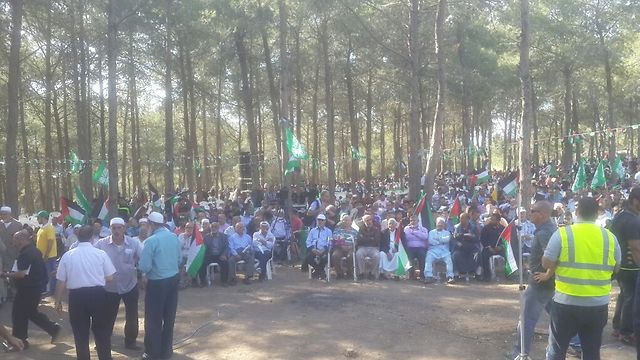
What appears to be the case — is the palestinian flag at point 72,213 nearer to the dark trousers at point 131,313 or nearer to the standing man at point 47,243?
the standing man at point 47,243

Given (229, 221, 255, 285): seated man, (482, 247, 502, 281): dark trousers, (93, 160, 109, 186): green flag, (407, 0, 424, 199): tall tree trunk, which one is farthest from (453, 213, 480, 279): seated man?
(93, 160, 109, 186): green flag

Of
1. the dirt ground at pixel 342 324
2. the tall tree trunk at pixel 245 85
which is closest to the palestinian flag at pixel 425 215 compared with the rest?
the dirt ground at pixel 342 324

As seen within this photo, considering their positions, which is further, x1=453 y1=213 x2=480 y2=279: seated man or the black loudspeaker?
the black loudspeaker

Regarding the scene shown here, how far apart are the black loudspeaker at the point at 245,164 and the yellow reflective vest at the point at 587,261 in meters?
20.4

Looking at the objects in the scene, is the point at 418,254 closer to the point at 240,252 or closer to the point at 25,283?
the point at 240,252

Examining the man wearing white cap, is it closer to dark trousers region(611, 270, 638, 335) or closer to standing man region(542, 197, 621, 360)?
standing man region(542, 197, 621, 360)

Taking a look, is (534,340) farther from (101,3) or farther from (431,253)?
(101,3)

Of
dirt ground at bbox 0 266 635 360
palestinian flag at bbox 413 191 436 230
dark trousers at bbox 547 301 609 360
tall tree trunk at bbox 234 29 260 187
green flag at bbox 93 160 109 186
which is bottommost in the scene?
dirt ground at bbox 0 266 635 360

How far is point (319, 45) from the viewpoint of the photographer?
24.3 meters

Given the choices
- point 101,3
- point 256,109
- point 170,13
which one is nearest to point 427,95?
point 256,109

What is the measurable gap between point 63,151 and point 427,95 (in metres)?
18.0

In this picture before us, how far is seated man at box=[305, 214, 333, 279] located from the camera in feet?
37.4

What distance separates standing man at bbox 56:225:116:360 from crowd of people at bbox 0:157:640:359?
1cm

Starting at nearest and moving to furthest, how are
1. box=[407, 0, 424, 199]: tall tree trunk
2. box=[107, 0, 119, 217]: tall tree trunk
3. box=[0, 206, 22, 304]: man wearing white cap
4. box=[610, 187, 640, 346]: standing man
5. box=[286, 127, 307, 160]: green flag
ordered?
box=[610, 187, 640, 346]: standing man → box=[0, 206, 22, 304]: man wearing white cap → box=[107, 0, 119, 217]: tall tree trunk → box=[286, 127, 307, 160]: green flag → box=[407, 0, 424, 199]: tall tree trunk
